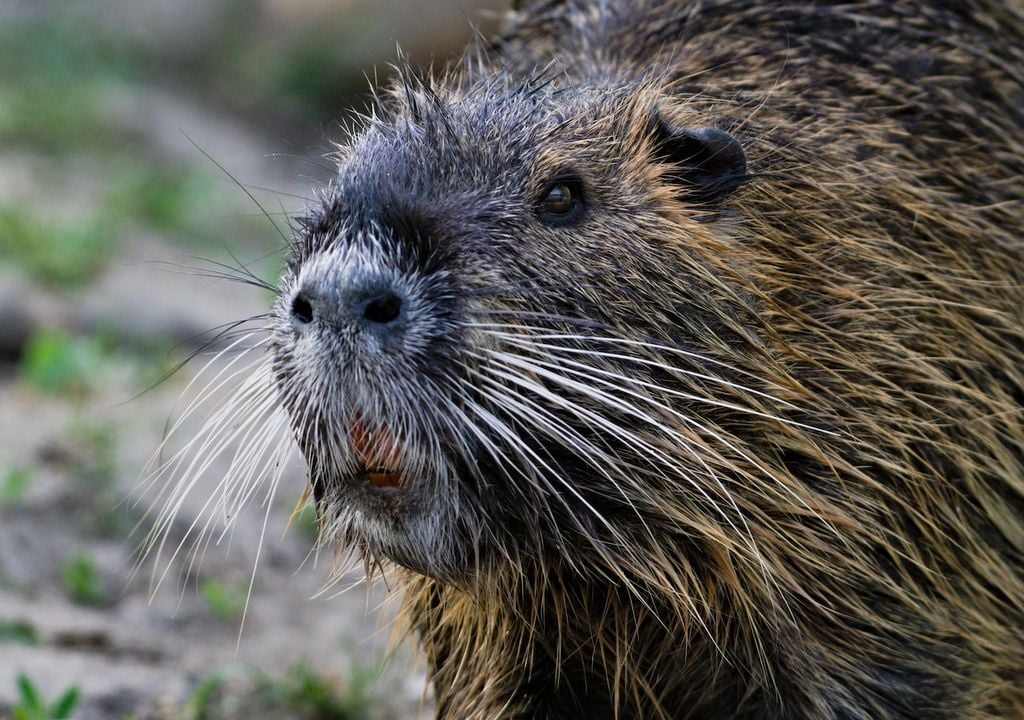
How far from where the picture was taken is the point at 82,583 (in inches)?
166

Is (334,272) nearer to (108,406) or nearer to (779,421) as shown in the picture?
(779,421)

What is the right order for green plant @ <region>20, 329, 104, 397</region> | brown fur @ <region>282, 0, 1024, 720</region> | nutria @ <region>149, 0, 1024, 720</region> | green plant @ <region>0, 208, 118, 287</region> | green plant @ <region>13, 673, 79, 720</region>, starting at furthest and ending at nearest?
green plant @ <region>0, 208, 118, 287</region> < green plant @ <region>20, 329, 104, 397</region> < green plant @ <region>13, 673, 79, 720</region> < brown fur @ <region>282, 0, 1024, 720</region> < nutria @ <region>149, 0, 1024, 720</region>

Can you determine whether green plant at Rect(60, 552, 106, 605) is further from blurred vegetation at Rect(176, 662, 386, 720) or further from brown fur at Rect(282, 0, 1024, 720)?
brown fur at Rect(282, 0, 1024, 720)

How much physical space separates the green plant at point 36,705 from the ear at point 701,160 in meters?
1.86

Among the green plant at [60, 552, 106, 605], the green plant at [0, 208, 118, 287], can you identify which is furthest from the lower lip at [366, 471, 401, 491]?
the green plant at [0, 208, 118, 287]

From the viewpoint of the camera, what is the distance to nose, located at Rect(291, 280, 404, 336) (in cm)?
237

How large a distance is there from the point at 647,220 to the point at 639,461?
0.49m

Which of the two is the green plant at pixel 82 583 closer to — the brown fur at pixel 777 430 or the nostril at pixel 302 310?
the brown fur at pixel 777 430

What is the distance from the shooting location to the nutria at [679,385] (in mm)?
2500

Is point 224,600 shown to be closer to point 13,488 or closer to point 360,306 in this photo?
point 13,488

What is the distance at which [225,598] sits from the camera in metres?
4.38

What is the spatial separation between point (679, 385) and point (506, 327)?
40 cm

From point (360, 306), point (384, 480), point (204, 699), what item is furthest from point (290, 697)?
point (360, 306)

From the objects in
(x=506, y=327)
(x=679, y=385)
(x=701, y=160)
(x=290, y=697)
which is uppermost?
(x=701, y=160)
